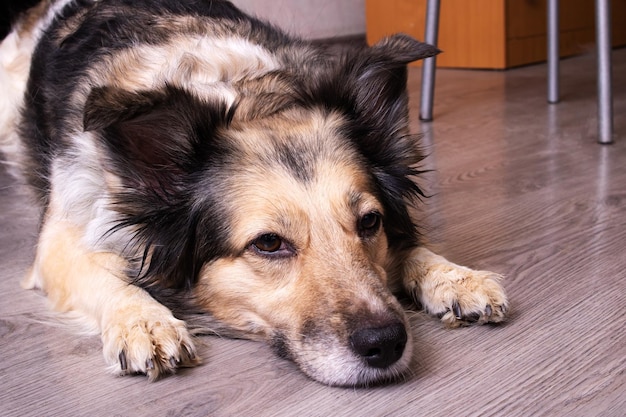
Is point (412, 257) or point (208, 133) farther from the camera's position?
point (412, 257)

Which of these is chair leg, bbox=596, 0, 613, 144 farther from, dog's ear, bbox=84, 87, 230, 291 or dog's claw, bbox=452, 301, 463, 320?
dog's ear, bbox=84, 87, 230, 291

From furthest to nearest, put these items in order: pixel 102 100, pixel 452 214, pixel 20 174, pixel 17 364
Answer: pixel 20 174
pixel 452 214
pixel 17 364
pixel 102 100

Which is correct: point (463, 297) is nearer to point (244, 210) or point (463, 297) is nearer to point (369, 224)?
point (369, 224)

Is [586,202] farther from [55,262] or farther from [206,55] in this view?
[55,262]

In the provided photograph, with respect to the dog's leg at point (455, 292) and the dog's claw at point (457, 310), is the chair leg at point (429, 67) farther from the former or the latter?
the dog's claw at point (457, 310)

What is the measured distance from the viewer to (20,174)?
11.8ft

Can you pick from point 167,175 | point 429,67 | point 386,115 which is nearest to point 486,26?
point 429,67

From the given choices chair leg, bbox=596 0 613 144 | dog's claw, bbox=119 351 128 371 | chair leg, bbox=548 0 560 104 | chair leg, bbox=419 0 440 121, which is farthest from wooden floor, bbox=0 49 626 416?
chair leg, bbox=548 0 560 104

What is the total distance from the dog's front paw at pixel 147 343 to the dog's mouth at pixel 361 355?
0.32 m

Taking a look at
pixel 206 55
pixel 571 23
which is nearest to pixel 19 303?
pixel 206 55

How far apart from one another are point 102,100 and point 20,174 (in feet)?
6.58

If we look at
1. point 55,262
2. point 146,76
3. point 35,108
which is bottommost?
point 55,262

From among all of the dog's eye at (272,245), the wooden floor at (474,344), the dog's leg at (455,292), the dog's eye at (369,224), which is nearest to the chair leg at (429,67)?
the wooden floor at (474,344)

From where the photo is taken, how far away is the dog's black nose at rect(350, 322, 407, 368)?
167 cm
